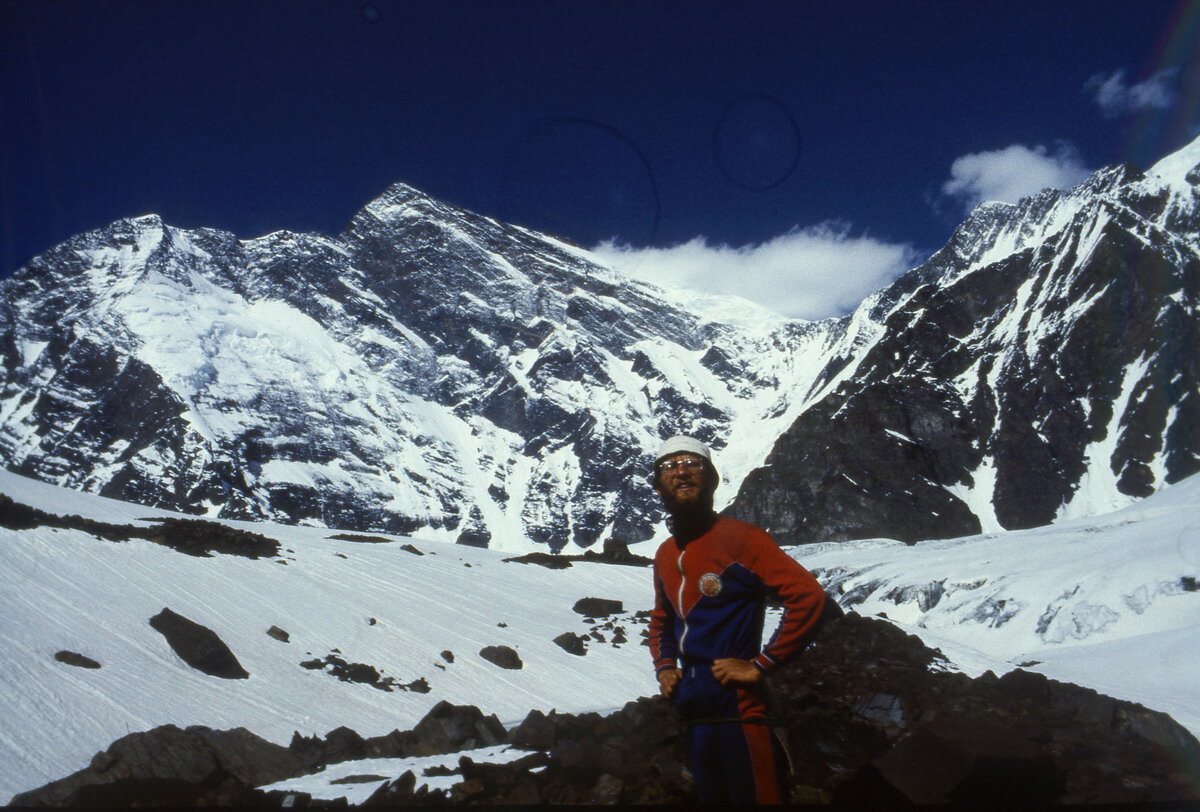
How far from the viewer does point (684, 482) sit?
490 centimetres

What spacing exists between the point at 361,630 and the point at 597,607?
10.7 meters

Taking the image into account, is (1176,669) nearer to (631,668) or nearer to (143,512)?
(631,668)

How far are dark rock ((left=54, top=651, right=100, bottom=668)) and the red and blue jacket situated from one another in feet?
40.9

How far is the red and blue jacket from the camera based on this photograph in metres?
4.41

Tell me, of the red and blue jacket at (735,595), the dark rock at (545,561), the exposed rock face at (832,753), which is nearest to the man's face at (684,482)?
the red and blue jacket at (735,595)

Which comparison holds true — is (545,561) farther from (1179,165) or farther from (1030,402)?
(1179,165)

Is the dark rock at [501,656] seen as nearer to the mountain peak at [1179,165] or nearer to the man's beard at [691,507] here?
the man's beard at [691,507]

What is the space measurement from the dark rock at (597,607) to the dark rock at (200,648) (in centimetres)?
1443

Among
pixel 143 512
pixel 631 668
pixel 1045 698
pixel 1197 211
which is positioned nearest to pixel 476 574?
pixel 631 668

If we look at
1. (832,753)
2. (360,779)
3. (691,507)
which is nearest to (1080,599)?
(832,753)

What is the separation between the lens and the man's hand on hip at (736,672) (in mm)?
4383

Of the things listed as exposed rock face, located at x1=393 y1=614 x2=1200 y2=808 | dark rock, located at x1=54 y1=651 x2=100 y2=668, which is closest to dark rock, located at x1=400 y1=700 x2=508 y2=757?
exposed rock face, located at x1=393 y1=614 x2=1200 y2=808

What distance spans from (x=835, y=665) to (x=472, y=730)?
10816 millimetres

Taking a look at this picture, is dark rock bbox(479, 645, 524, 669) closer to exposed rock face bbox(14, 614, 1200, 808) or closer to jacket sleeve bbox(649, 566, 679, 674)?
exposed rock face bbox(14, 614, 1200, 808)
